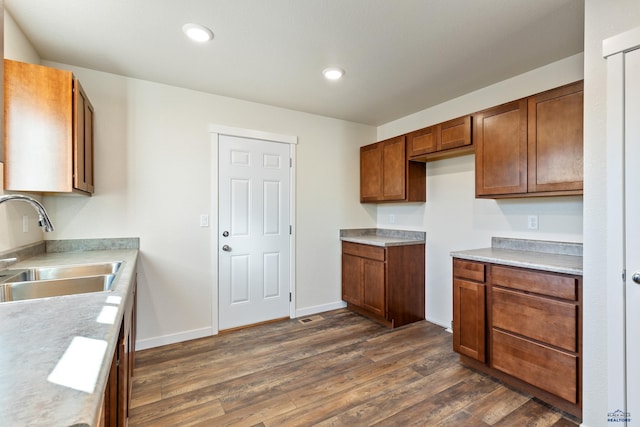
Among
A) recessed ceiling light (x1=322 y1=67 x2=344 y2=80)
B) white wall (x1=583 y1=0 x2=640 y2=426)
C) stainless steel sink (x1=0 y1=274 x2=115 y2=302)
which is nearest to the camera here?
stainless steel sink (x1=0 y1=274 x2=115 y2=302)

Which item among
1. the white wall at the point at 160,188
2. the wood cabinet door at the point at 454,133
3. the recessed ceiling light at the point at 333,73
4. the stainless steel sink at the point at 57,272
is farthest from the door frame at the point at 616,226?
the stainless steel sink at the point at 57,272

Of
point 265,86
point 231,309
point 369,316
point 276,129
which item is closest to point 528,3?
point 265,86

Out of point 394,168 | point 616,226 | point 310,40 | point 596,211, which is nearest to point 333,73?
point 310,40

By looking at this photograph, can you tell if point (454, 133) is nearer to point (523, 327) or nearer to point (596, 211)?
point (596, 211)

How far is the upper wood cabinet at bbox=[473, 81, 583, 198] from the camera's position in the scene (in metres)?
1.99

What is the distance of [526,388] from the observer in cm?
204

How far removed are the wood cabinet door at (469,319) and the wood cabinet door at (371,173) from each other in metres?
1.53

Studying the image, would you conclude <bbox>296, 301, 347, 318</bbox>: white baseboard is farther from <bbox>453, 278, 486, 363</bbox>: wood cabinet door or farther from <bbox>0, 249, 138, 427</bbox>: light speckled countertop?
<bbox>0, 249, 138, 427</bbox>: light speckled countertop

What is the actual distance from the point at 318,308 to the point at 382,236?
124cm

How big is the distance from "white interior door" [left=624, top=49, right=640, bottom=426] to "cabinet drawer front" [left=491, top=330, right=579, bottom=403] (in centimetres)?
28

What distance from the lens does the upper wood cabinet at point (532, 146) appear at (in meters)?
1.99

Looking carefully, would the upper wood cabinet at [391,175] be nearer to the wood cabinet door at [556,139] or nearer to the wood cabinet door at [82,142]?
the wood cabinet door at [556,139]

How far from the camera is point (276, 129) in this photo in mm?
3383

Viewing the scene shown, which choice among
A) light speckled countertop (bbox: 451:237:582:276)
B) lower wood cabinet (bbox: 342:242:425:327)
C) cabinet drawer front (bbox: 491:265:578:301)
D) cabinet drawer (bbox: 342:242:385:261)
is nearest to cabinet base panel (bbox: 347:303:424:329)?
lower wood cabinet (bbox: 342:242:425:327)
